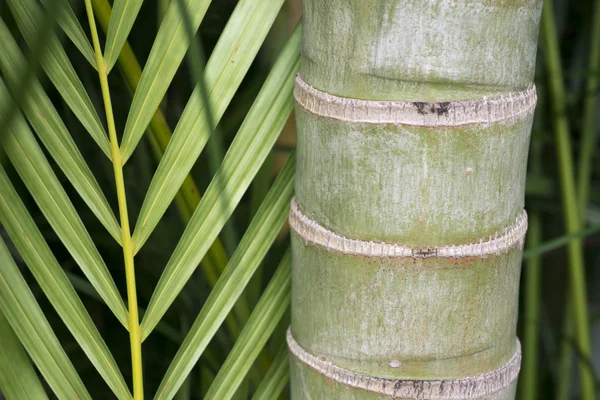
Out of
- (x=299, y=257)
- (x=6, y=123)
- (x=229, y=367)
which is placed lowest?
(x=229, y=367)

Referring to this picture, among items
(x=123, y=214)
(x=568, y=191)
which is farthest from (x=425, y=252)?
(x=568, y=191)

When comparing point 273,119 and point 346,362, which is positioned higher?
point 273,119

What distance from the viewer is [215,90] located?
506 millimetres

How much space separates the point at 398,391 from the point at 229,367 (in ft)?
0.51

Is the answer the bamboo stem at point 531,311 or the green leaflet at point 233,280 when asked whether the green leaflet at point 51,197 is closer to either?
the green leaflet at point 233,280

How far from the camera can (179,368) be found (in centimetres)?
53

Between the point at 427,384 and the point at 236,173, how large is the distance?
204mm

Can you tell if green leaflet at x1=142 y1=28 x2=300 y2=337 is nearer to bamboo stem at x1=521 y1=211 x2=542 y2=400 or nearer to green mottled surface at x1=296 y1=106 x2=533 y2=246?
green mottled surface at x1=296 y1=106 x2=533 y2=246

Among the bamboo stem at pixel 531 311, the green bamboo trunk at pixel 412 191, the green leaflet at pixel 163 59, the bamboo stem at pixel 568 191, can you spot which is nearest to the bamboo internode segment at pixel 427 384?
the green bamboo trunk at pixel 412 191

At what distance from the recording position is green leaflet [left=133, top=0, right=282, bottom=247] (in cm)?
49

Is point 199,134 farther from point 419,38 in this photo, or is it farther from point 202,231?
point 419,38

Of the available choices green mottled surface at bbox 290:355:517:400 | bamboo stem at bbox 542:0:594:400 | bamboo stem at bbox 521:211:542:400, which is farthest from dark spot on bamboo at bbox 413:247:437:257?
bamboo stem at bbox 521:211:542:400

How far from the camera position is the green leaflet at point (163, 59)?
0.49 meters

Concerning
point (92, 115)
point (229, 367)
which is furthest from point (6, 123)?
point (229, 367)
